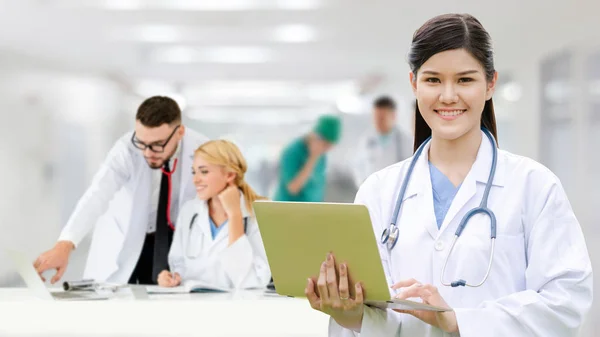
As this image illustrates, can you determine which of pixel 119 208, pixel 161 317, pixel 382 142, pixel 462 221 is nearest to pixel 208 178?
pixel 119 208

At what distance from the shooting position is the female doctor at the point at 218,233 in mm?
3004

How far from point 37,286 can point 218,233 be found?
0.70 meters

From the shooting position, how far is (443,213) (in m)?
1.48

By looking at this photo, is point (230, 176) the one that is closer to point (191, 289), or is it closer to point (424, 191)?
point (191, 289)

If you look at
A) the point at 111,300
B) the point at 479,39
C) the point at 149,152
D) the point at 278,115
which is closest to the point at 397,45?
the point at 278,115

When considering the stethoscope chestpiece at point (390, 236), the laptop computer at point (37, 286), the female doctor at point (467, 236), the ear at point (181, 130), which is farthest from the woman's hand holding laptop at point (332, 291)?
the ear at point (181, 130)

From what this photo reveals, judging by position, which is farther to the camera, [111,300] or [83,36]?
[83,36]

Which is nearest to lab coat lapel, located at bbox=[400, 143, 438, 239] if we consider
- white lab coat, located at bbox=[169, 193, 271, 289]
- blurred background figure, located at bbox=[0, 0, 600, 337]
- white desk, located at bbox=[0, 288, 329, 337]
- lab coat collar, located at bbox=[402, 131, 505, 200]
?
lab coat collar, located at bbox=[402, 131, 505, 200]

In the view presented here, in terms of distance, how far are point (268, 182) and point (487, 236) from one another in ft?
6.22

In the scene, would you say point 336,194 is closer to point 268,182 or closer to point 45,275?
point 268,182

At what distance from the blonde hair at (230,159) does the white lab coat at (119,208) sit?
4 centimetres

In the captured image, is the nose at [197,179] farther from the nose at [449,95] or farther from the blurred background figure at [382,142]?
the nose at [449,95]

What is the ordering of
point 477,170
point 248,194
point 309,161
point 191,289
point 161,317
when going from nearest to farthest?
1. point 477,170
2. point 161,317
3. point 191,289
4. point 248,194
5. point 309,161

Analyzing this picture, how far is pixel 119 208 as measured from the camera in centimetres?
316
